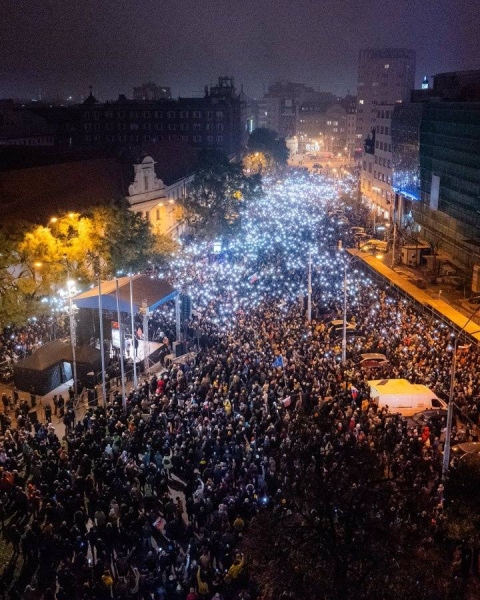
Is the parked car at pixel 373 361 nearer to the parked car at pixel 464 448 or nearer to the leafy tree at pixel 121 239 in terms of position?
the parked car at pixel 464 448

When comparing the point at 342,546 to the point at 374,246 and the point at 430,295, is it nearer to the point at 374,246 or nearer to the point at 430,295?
the point at 430,295

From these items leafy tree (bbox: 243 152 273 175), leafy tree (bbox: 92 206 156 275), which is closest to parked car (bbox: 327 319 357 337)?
leafy tree (bbox: 92 206 156 275)

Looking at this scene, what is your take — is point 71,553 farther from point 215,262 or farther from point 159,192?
point 159,192

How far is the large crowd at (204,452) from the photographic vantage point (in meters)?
12.0

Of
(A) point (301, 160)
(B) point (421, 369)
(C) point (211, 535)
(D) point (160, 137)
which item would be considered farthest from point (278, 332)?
(A) point (301, 160)

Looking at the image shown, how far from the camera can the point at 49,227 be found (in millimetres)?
27484

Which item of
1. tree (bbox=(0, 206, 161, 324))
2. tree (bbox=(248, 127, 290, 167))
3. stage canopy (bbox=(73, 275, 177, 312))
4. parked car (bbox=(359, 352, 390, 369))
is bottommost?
parked car (bbox=(359, 352, 390, 369))

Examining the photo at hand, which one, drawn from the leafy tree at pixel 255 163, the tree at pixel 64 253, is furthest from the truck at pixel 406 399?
the leafy tree at pixel 255 163

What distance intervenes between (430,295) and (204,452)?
19241 mm

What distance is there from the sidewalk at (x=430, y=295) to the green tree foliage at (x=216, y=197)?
12043 mm

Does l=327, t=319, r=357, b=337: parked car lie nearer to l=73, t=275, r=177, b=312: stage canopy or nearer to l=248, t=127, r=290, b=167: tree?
l=73, t=275, r=177, b=312: stage canopy

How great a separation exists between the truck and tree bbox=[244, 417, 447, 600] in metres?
9.16

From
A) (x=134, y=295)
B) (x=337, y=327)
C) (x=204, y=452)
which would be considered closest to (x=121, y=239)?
(x=134, y=295)

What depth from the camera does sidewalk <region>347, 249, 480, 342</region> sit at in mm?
25487
